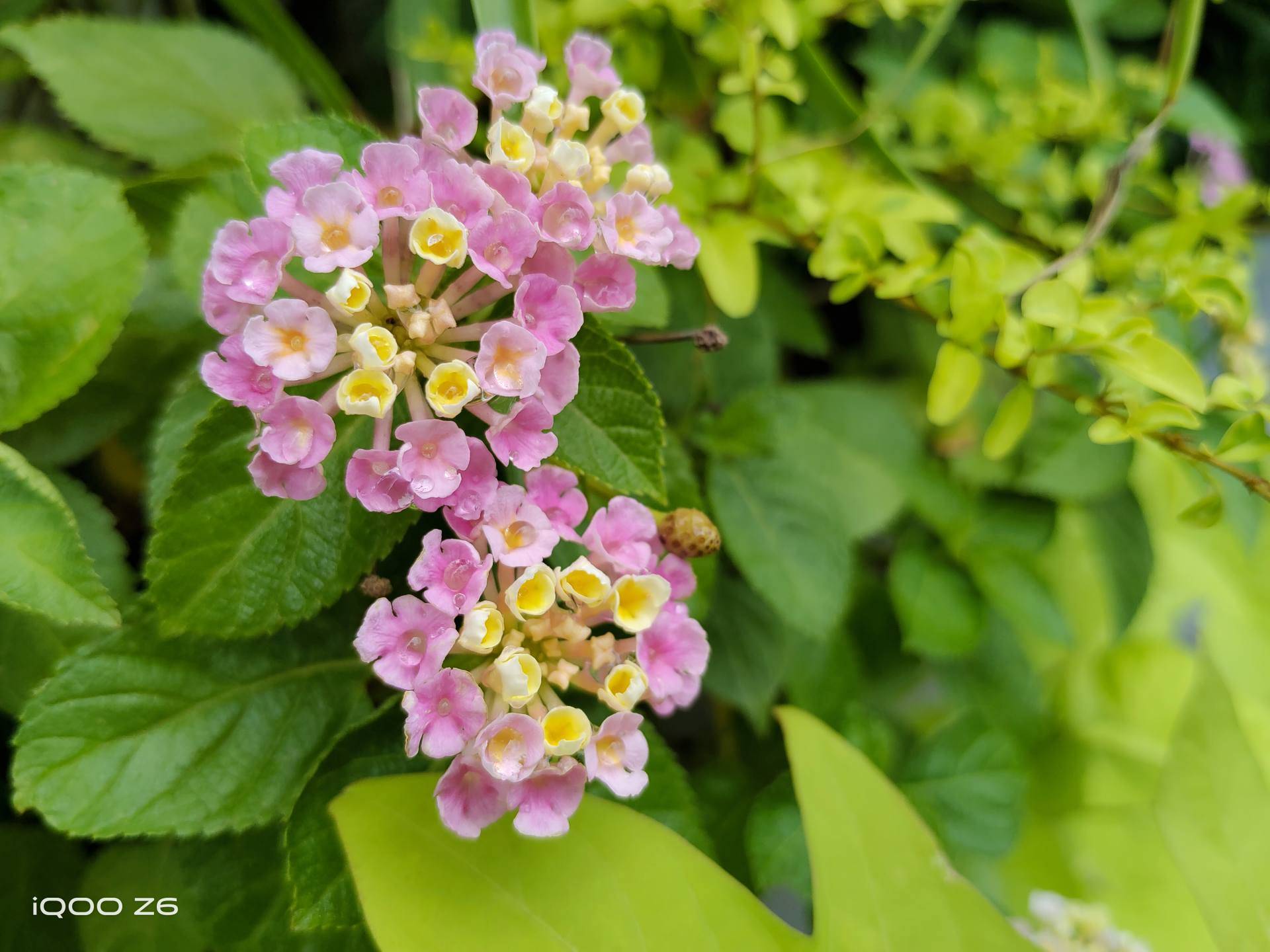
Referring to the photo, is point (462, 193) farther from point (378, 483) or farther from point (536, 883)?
point (536, 883)

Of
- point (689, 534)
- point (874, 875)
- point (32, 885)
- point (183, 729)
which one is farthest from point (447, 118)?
point (32, 885)

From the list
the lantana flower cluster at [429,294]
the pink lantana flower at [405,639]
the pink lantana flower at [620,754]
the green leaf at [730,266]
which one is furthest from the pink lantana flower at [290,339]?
the green leaf at [730,266]

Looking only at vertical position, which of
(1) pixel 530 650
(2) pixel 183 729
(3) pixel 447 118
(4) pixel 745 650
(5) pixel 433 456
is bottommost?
(4) pixel 745 650

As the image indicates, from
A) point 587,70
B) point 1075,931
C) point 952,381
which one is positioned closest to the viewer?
point 587,70

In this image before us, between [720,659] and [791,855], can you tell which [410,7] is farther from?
[791,855]

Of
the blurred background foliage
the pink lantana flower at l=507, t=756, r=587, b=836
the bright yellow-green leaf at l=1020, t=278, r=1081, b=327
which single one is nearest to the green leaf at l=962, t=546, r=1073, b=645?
the blurred background foliage

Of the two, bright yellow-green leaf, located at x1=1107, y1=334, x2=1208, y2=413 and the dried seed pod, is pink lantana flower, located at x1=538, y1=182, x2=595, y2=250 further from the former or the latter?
bright yellow-green leaf, located at x1=1107, y1=334, x2=1208, y2=413
